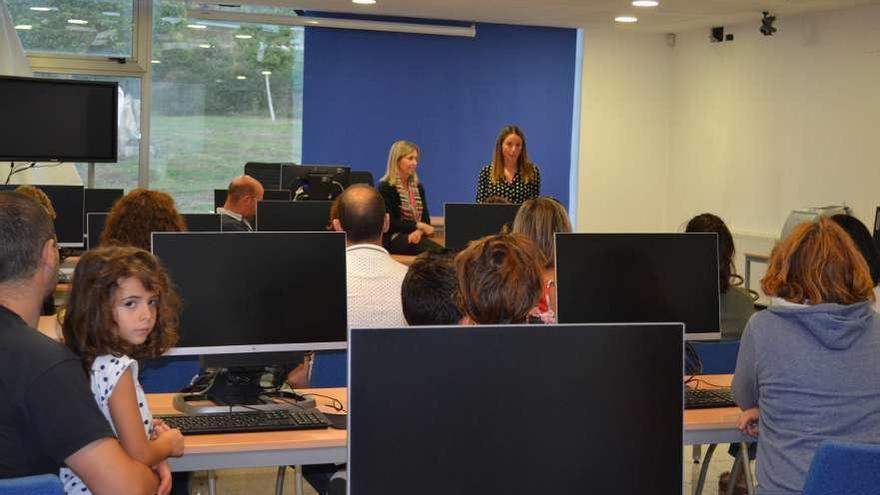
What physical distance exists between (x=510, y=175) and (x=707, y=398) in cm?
396

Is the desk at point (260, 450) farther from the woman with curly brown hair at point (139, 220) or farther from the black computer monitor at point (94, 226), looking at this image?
the black computer monitor at point (94, 226)

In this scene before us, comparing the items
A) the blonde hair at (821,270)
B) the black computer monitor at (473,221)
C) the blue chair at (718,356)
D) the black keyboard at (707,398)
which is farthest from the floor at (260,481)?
the blonde hair at (821,270)

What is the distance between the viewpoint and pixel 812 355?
291 cm

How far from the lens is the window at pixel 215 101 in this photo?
422 inches

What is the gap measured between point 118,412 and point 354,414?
Answer: 34.0 inches

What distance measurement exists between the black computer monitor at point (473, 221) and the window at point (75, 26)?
560 cm

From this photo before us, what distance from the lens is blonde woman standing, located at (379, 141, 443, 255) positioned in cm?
728

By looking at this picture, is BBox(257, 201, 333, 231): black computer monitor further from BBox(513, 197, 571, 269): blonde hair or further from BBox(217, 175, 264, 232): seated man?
BBox(513, 197, 571, 269): blonde hair

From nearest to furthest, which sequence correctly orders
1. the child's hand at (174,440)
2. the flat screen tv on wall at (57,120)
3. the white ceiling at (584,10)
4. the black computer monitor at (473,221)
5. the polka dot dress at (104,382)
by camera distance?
the polka dot dress at (104,382) < the child's hand at (174,440) < the black computer monitor at (473,221) < the flat screen tv on wall at (57,120) < the white ceiling at (584,10)

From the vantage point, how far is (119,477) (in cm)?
213

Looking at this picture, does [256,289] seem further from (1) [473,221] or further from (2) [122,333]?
(1) [473,221]

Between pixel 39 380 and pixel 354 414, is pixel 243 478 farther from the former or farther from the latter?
pixel 354 414

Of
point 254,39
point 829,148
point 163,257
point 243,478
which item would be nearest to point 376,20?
point 254,39

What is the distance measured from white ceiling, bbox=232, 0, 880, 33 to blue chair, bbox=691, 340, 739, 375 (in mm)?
5409
